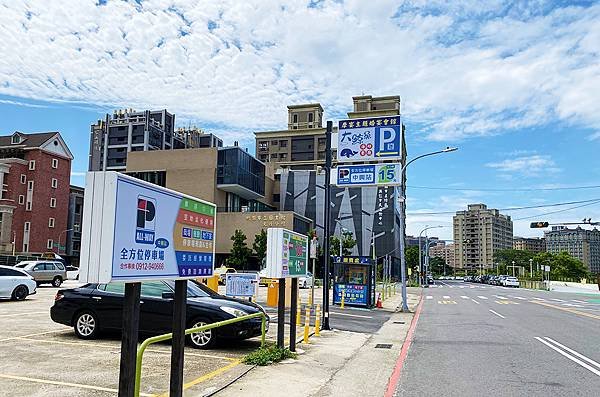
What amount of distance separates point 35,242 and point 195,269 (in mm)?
69789

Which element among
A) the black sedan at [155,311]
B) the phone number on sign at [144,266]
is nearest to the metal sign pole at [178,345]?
the phone number on sign at [144,266]

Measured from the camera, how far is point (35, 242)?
6844 cm

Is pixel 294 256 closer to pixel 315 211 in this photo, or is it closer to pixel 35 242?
pixel 35 242

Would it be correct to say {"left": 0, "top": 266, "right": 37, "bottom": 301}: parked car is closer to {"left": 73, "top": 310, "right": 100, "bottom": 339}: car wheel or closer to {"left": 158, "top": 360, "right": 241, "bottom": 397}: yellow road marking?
{"left": 73, "top": 310, "right": 100, "bottom": 339}: car wheel

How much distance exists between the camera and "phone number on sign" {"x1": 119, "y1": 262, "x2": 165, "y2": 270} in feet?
16.2

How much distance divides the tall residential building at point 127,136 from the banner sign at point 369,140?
319ft

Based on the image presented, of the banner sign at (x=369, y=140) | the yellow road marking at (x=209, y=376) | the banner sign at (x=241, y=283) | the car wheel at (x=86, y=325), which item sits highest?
the banner sign at (x=369, y=140)

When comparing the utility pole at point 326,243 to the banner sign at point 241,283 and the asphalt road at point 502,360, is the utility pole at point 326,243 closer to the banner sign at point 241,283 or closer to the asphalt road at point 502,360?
the asphalt road at point 502,360

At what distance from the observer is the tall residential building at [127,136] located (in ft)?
370

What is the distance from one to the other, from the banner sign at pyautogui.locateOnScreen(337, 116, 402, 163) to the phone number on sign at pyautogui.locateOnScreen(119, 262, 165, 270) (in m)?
13.6

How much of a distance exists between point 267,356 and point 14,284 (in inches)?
632

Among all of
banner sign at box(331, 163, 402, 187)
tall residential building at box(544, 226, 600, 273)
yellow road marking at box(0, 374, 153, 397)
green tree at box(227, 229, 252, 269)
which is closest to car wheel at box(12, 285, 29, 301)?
banner sign at box(331, 163, 402, 187)

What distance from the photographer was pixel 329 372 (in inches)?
377

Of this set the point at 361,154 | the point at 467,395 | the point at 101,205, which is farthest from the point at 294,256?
the point at 361,154
